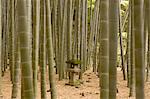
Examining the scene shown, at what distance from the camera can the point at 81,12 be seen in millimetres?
9375

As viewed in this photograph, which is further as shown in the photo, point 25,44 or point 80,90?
point 80,90

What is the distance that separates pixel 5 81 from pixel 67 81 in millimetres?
1629

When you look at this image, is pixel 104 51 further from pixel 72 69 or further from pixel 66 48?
pixel 66 48

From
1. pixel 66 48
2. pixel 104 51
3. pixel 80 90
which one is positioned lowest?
pixel 80 90

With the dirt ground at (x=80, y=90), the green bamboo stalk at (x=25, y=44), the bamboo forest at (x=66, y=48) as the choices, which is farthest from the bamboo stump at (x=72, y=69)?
the green bamboo stalk at (x=25, y=44)

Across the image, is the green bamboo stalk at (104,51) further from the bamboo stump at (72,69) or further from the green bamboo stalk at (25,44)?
the bamboo stump at (72,69)

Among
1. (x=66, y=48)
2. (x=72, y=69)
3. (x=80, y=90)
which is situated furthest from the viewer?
(x=66, y=48)

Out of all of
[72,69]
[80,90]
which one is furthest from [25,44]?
[72,69]

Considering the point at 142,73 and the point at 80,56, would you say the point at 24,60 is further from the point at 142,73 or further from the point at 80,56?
the point at 80,56

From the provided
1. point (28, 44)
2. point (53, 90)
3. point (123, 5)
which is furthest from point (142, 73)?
point (123, 5)

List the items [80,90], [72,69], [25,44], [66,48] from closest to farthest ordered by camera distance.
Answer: [25,44] → [80,90] → [72,69] → [66,48]

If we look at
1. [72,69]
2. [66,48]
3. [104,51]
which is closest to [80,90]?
[72,69]

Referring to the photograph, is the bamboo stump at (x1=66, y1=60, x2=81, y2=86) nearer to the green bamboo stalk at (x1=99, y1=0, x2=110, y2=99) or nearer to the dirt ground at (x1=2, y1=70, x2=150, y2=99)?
the dirt ground at (x1=2, y1=70, x2=150, y2=99)

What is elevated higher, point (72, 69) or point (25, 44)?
point (25, 44)
